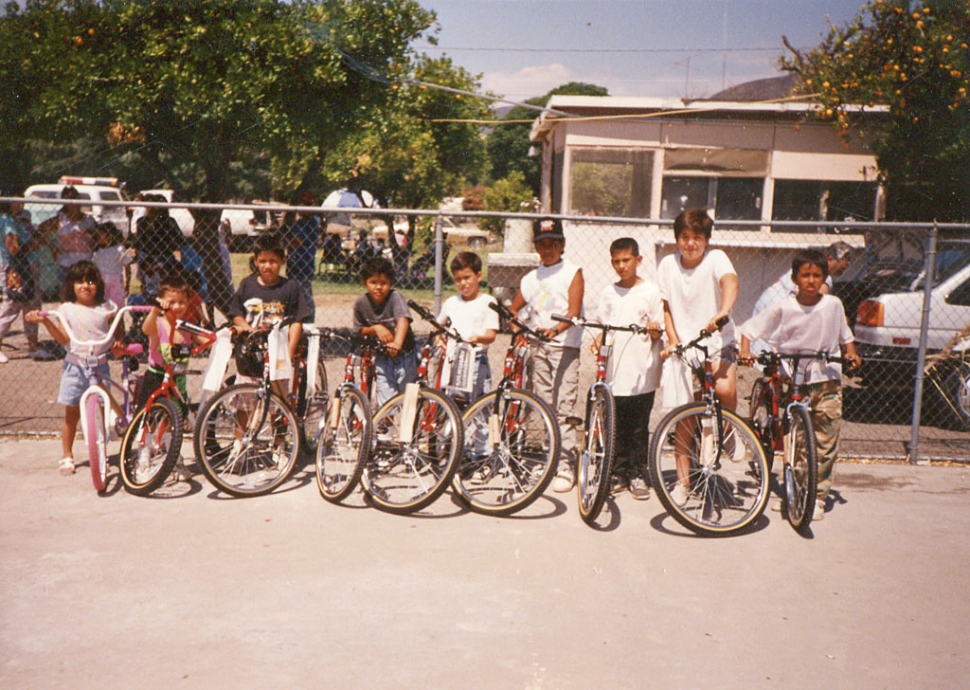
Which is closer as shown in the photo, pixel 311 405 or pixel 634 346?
pixel 634 346

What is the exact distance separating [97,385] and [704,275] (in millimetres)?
4023

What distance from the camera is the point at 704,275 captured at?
5637 mm

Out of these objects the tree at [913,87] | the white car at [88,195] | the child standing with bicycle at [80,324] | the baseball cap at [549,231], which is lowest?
the child standing with bicycle at [80,324]

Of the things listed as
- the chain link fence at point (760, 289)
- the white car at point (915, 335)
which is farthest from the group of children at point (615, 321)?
the white car at point (915, 335)

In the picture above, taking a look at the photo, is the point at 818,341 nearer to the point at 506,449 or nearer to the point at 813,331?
the point at 813,331

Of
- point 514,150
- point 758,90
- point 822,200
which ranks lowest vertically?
point 822,200

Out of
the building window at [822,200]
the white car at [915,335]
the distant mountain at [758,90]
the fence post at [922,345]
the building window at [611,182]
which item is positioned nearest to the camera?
the fence post at [922,345]

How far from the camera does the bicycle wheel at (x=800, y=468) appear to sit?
518 cm

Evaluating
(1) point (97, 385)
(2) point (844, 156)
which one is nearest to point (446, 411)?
(1) point (97, 385)

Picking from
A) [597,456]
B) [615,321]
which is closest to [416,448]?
[597,456]

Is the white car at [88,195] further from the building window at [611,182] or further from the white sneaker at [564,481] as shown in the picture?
the white sneaker at [564,481]

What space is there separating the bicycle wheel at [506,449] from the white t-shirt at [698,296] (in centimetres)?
109

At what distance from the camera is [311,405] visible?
6.61 meters

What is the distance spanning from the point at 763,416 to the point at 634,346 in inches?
41.1
